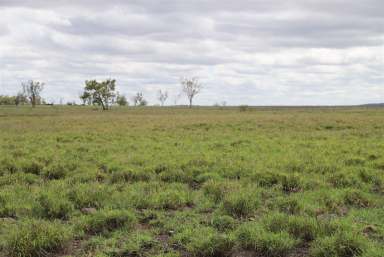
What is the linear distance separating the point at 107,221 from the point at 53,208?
53.3 inches

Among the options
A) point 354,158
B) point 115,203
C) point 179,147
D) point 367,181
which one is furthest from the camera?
point 179,147

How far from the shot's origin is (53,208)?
7320 millimetres

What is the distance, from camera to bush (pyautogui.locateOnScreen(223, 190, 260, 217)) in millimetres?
7261

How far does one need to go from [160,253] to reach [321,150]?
1123cm

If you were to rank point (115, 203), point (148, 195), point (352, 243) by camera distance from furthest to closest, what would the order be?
point (148, 195)
point (115, 203)
point (352, 243)

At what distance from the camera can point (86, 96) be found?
99750mm

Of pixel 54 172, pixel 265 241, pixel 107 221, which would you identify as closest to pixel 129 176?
pixel 54 172

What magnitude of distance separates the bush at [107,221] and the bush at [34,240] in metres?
0.55

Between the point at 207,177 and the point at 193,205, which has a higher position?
the point at 207,177

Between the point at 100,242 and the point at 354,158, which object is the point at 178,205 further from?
the point at 354,158

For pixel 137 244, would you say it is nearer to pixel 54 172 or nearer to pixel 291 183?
pixel 291 183

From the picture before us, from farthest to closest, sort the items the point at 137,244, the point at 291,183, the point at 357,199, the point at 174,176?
the point at 174,176
the point at 291,183
the point at 357,199
the point at 137,244

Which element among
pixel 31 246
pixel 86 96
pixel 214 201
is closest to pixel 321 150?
pixel 214 201

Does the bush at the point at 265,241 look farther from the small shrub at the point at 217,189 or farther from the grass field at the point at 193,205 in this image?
the small shrub at the point at 217,189
